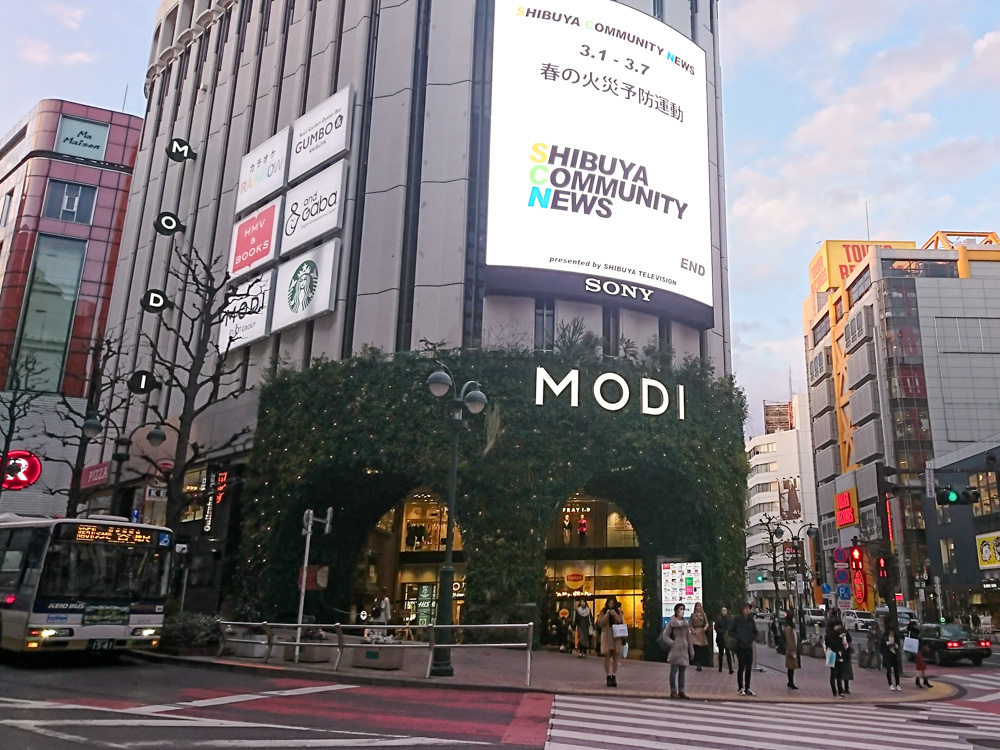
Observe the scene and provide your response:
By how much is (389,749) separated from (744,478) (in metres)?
22.2

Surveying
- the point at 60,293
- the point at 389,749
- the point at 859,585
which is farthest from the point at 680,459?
the point at 859,585

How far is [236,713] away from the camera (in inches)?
442

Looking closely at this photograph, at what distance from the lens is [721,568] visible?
26.4 meters

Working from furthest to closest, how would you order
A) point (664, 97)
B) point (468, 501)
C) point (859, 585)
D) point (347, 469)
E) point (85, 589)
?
point (859, 585) → point (664, 97) → point (347, 469) → point (468, 501) → point (85, 589)

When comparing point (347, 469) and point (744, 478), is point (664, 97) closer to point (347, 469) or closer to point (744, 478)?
point (744, 478)

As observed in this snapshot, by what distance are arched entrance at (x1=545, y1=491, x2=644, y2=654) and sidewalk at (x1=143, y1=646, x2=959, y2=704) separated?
8467 millimetres

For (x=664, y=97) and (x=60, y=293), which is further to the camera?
(x=60, y=293)

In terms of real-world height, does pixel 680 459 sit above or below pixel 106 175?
below

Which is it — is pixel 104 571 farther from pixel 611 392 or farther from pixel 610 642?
pixel 611 392

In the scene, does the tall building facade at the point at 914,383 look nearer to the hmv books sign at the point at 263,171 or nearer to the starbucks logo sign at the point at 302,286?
the starbucks logo sign at the point at 302,286

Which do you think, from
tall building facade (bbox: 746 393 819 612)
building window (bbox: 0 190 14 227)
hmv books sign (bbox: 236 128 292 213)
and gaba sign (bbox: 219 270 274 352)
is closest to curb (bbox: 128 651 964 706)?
and gaba sign (bbox: 219 270 274 352)

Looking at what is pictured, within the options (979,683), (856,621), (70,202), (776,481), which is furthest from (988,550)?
(776,481)

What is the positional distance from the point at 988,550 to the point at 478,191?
154 ft

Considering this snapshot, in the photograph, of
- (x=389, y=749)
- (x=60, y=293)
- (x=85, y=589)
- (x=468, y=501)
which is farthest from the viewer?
(x=60, y=293)
